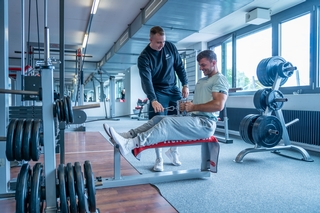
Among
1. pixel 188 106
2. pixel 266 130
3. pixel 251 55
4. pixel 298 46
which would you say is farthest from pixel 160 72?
pixel 251 55

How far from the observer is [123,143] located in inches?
75.2

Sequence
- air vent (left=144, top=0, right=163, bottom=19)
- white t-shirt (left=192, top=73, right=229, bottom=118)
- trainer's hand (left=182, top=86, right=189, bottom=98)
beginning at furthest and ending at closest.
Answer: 1. air vent (left=144, top=0, right=163, bottom=19)
2. trainer's hand (left=182, top=86, right=189, bottom=98)
3. white t-shirt (left=192, top=73, right=229, bottom=118)

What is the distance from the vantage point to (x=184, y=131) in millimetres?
2029

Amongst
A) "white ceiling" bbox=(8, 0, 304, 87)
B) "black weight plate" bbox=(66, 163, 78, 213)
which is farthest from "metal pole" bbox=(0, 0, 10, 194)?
"white ceiling" bbox=(8, 0, 304, 87)

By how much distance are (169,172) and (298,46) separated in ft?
11.0

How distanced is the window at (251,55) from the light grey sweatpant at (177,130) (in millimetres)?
3239

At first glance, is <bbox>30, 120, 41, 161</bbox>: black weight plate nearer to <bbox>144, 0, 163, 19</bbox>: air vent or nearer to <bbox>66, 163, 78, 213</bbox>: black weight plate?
<bbox>66, 163, 78, 213</bbox>: black weight plate

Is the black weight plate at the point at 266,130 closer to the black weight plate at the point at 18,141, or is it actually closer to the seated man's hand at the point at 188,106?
the seated man's hand at the point at 188,106

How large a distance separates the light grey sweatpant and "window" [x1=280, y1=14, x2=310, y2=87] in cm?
271

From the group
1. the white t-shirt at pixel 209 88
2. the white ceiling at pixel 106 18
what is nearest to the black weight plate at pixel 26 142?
the white t-shirt at pixel 209 88

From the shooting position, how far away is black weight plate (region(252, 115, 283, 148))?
2.89 metres

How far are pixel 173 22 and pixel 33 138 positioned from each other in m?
3.55

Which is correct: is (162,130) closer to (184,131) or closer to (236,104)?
(184,131)

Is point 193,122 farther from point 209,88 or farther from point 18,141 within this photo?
point 18,141
